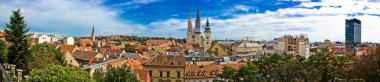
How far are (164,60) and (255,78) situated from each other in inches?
779

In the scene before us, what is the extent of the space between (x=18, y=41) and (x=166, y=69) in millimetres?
20378

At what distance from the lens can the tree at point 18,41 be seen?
94.8 feet

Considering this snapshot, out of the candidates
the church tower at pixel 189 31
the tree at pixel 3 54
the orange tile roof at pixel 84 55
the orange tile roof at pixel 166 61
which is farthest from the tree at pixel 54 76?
the church tower at pixel 189 31

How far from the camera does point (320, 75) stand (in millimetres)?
25312

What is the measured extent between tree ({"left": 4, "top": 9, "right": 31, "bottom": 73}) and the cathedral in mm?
93923

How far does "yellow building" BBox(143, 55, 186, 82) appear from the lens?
152 ft

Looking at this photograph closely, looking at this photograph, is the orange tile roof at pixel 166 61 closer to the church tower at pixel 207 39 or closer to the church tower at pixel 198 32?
the church tower at pixel 207 39

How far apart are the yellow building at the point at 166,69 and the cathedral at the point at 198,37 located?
74992 millimetres

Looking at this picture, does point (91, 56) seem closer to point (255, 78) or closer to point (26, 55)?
point (26, 55)

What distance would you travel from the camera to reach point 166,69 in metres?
46.2

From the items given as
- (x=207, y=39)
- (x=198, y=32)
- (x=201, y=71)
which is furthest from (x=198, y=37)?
(x=201, y=71)

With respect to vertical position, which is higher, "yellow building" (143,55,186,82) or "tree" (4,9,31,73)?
"tree" (4,9,31,73)

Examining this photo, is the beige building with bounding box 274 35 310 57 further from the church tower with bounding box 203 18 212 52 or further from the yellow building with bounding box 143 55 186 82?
the yellow building with bounding box 143 55 186 82

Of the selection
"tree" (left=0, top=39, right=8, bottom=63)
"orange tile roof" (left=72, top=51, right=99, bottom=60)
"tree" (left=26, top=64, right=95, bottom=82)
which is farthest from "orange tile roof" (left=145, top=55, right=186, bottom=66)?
"tree" (left=26, top=64, right=95, bottom=82)
